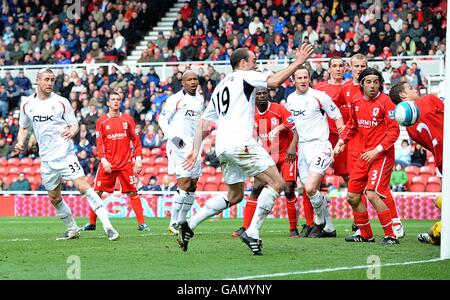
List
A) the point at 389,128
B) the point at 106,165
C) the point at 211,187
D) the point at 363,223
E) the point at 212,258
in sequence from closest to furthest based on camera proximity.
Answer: the point at 212,258
the point at 389,128
the point at 363,223
the point at 106,165
the point at 211,187

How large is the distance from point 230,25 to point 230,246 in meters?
20.0

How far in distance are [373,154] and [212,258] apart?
2.97 m

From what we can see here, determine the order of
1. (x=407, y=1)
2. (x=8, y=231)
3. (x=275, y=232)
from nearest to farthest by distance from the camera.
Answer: (x=275, y=232) < (x=8, y=231) < (x=407, y=1)

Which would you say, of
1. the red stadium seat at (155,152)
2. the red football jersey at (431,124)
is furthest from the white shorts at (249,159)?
the red stadium seat at (155,152)

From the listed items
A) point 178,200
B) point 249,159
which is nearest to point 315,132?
point 178,200

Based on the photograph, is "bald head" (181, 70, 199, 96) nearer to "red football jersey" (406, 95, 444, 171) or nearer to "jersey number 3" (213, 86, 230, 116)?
"jersey number 3" (213, 86, 230, 116)

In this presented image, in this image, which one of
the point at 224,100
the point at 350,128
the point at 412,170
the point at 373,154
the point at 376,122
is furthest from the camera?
the point at 412,170

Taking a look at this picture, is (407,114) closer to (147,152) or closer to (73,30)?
(147,152)

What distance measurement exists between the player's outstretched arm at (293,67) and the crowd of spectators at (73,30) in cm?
2256

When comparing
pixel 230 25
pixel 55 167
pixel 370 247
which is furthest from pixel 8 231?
pixel 230 25

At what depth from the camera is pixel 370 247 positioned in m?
12.1

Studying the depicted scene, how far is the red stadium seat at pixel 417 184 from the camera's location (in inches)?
907

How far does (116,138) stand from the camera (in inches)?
693
